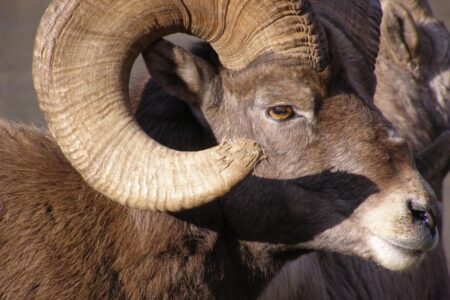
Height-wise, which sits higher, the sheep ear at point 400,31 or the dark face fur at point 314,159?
the dark face fur at point 314,159

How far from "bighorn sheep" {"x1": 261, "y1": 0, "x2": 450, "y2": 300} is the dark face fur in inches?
83.9

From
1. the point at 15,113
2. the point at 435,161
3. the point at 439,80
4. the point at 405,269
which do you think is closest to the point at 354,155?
the point at 405,269

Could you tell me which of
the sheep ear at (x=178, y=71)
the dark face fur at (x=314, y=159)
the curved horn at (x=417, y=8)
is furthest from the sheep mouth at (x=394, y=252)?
the curved horn at (x=417, y=8)

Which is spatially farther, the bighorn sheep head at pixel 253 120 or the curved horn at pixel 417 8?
the curved horn at pixel 417 8

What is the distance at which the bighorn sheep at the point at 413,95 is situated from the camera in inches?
317

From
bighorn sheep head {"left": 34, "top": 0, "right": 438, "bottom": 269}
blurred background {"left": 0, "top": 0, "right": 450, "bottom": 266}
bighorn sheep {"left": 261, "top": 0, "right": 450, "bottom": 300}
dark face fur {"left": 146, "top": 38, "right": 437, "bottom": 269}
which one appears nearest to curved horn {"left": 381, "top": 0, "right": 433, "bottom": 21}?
bighorn sheep {"left": 261, "top": 0, "right": 450, "bottom": 300}

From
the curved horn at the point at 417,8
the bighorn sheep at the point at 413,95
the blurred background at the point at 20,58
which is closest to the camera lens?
the bighorn sheep at the point at 413,95

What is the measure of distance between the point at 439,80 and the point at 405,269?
3.45 metres

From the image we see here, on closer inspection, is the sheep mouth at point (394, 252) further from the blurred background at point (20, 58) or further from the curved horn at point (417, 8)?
the blurred background at point (20, 58)

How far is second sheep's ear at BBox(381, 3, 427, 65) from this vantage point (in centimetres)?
830

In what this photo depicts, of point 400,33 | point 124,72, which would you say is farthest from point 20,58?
point 124,72

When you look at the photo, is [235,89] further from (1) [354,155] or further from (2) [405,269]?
(2) [405,269]

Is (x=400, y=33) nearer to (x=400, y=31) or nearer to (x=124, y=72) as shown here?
(x=400, y=31)

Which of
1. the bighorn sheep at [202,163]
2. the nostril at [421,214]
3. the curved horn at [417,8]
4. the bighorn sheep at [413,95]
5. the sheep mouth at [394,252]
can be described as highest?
the bighorn sheep at [202,163]
